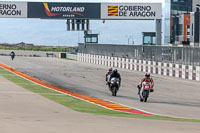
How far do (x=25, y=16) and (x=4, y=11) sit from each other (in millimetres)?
2653

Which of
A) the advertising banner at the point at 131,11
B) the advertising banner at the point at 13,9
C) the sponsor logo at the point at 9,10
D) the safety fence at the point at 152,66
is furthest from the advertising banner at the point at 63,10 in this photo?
the safety fence at the point at 152,66

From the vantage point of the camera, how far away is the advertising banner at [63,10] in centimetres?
6638

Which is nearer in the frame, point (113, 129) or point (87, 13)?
point (113, 129)

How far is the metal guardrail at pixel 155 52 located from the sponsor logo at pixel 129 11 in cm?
544

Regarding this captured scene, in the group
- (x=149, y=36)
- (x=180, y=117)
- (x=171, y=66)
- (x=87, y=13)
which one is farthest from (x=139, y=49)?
(x=180, y=117)

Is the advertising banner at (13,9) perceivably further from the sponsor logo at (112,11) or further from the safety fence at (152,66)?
the sponsor logo at (112,11)

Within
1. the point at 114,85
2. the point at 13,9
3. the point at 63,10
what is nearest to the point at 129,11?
the point at 63,10

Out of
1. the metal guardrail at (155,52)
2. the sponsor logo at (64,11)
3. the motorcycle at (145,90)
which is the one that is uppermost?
the sponsor logo at (64,11)

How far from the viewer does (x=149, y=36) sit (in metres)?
64.2

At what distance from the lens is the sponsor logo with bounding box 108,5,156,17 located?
68250 millimetres

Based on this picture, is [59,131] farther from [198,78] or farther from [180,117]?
[198,78]

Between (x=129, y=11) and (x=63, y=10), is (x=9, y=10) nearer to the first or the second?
(x=63, y=10)

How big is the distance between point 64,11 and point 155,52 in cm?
2396

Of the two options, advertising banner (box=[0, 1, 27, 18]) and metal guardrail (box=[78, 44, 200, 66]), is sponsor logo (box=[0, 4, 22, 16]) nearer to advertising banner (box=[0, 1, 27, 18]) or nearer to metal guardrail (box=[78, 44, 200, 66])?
advertising banner (box=[0, 1, 27, 18])
